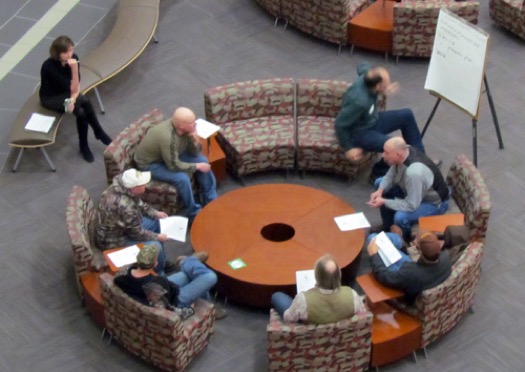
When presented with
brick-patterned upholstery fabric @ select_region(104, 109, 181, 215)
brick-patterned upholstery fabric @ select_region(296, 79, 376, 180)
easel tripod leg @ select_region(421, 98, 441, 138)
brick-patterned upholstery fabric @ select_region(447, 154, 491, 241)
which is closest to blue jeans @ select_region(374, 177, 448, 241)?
brick-patterned upholstery fabric @ select_region(447, 154, 491, 241)

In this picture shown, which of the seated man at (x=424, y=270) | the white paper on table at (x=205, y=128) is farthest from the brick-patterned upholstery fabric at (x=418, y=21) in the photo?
the seated man at (x=424, y=270)

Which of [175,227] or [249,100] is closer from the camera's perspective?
[175,227]

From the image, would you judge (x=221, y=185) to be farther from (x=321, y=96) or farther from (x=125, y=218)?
(x=125, y=218)

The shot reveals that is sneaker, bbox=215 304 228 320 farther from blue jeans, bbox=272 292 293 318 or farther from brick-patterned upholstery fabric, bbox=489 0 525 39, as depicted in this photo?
brick-patterned upholstery fabric, bbox=489 0 525 39

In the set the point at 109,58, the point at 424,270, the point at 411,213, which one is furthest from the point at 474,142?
the point at 109,58

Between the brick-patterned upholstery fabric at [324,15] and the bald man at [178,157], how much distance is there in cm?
314

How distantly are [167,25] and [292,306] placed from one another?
6.03 m

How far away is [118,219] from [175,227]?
60 cm

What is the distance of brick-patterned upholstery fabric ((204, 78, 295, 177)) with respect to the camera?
10.5 m

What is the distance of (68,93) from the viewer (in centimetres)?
1083

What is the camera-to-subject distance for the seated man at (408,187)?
9219 millimetres

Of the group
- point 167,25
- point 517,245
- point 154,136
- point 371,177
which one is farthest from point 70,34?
point 517,245

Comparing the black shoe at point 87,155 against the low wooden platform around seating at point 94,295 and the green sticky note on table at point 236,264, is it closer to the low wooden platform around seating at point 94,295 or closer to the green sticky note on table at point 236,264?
the low wooden platform around seating at point 94,295

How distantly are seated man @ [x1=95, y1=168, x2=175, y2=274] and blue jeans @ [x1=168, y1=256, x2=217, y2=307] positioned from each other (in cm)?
24
